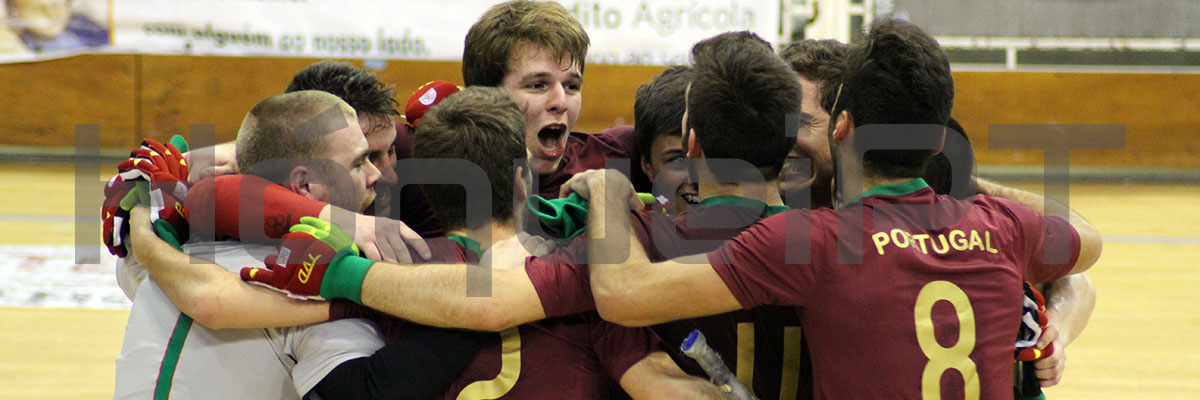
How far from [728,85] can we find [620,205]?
357 mm

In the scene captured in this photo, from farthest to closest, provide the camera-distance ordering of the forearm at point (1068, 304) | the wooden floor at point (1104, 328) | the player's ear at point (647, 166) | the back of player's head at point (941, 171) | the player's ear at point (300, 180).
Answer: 1. the wooden floor at point (1104, 328)
2. the player's ear at point (647, 166)
3. the back of player's head at point (941, 171)
4. the forearm at point (1068, 304)
5. the player's ear at point (300, 180)

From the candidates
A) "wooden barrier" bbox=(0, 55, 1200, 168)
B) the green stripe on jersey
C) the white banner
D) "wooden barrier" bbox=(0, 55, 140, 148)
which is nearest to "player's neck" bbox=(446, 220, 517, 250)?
the green stripe on jersey

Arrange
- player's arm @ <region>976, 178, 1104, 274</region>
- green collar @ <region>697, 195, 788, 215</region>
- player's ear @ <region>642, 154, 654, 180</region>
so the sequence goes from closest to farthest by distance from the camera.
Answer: green collar @ <region>697, 195, 788, 215</region> → player's arm @ <region>976, 178, 1104, 274</region> → player's ear @ <region>642, 154, 654, 180</region>

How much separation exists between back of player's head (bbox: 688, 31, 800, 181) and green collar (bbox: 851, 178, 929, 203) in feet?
0.77

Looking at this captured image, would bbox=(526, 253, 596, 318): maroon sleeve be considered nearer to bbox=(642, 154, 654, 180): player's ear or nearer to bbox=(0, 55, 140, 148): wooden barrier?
bbox=(642, 154, 654, 180): player's ear

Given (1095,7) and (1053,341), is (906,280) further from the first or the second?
(1095,7)

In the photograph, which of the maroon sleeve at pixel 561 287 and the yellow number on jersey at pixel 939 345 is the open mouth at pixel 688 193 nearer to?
the maroon sleeve at pixel 561 287

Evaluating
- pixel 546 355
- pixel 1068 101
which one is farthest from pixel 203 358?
pixel 1068 101

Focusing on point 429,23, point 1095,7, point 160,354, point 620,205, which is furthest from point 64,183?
point 1095,7

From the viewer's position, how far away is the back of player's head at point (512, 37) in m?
3.17

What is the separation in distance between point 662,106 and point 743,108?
0.81 metres

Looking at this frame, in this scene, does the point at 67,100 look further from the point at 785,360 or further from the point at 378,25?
the point at 785,360

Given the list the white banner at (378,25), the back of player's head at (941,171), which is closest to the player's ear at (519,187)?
the back of player's head at (941,171)

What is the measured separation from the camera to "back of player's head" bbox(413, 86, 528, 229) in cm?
204
